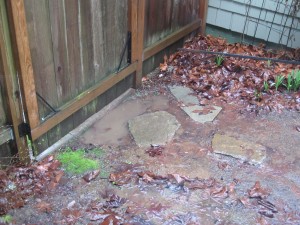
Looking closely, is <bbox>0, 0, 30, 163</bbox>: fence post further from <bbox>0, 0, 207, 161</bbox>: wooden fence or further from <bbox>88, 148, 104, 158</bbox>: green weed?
<bbox>88, 148, 104, 158</bbox>: green weed

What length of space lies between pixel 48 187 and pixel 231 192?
4.55 ft

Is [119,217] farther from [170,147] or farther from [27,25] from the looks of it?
[27,25]

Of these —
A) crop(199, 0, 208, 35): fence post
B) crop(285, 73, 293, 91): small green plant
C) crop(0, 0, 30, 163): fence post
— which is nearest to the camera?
crop(0, 0, 30, 163): fence post

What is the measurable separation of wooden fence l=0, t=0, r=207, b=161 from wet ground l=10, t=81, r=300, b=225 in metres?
0.34

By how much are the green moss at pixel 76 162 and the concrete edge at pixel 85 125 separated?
103 millimetres

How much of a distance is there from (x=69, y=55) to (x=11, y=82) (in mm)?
655

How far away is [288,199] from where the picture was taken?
9.98 ft

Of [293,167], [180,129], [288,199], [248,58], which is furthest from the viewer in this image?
[248,58]

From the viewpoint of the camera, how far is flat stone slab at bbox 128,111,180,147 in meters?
3.62

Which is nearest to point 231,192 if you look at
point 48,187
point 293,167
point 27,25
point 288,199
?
point 288,199

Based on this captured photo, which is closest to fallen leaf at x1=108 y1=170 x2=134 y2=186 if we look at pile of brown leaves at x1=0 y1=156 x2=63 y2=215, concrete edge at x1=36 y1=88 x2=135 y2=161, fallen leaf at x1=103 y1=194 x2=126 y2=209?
fallen leaf at x1=103 y1=194 x2=126 y2=209

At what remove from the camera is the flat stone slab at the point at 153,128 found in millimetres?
3617

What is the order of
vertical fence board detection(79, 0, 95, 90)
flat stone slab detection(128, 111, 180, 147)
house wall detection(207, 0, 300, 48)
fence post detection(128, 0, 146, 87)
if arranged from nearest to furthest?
vertical fence board detection(79, 0, 95, 90)
flat stone slab detection(128, 111, 180, 147)
fence post detection(128, 0, 146, 87)
house wall detection(207, 0, 300, 48)

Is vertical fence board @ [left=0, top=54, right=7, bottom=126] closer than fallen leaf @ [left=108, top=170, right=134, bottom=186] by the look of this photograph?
Yes
